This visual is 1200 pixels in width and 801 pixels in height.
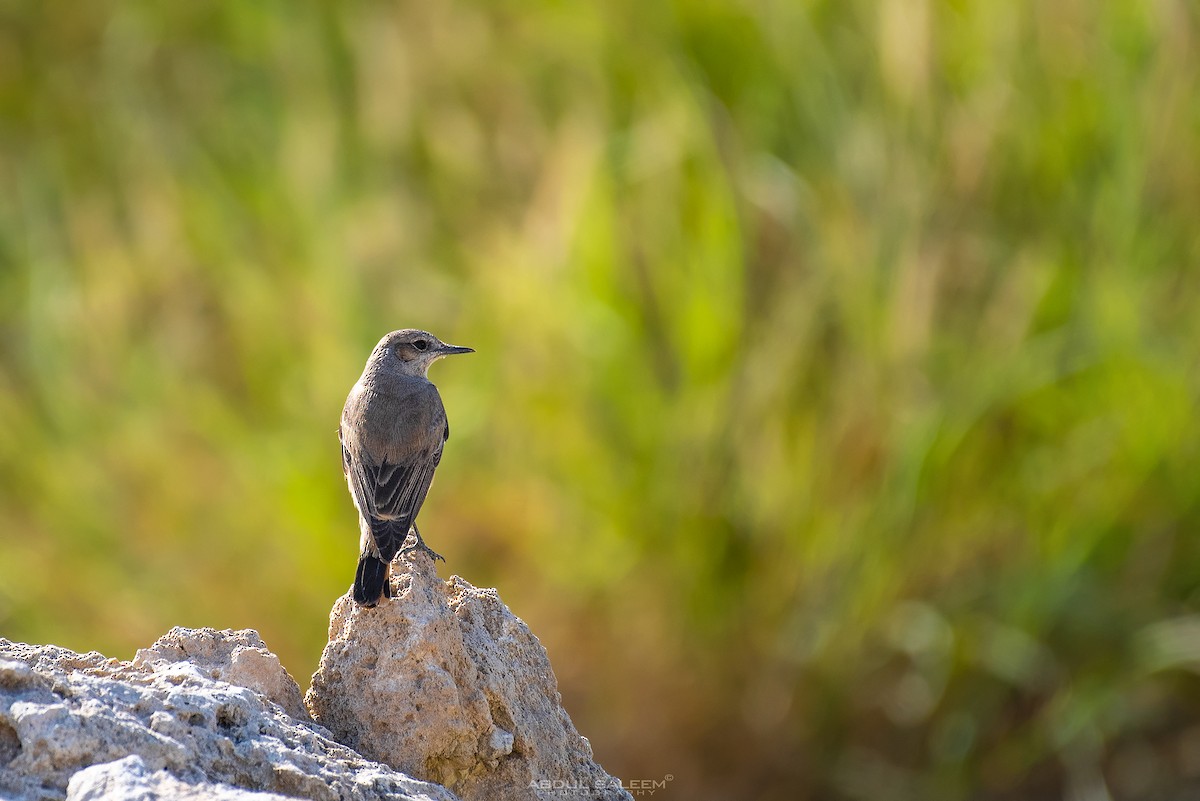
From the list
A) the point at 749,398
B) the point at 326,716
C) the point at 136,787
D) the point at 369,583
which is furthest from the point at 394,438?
the point at 749,398

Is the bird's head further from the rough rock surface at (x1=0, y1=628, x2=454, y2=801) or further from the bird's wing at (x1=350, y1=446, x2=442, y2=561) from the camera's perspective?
the rough rock surface at (x1=0, y1=628, x2=454, y2=801)

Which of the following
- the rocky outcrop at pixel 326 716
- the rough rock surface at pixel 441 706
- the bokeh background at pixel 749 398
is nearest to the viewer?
the rocky outcrop at pixel 326 716

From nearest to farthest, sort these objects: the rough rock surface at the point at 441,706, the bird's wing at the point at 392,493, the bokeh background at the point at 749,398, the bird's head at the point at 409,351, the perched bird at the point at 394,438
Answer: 1. the rough rock surface at the point at 441,706
2. the bird's wing at the point at 392,493
3. the perched bird at the point at 394,438
4. the bird's head at the point at 409,351
5. the bokeh background at the point at 749,398

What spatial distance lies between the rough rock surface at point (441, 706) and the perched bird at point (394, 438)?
0.40 meters

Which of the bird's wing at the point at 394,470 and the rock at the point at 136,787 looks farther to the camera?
the bird's wing at the point at 394,470

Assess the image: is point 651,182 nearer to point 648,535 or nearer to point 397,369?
point 648,535

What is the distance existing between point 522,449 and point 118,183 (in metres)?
2.98

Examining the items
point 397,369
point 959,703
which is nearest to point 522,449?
point 397,369

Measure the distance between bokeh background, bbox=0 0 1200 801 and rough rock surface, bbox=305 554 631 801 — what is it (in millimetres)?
2650

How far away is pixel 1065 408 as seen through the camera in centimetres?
578

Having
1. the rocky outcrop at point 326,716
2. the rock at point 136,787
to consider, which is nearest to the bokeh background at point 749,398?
the rocky outcrop at point 326,716

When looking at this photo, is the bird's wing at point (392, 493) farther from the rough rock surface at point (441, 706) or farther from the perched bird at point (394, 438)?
the rough rock surface at point (441, 706)

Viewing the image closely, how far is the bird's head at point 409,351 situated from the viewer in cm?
434

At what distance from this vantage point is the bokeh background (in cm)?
554
